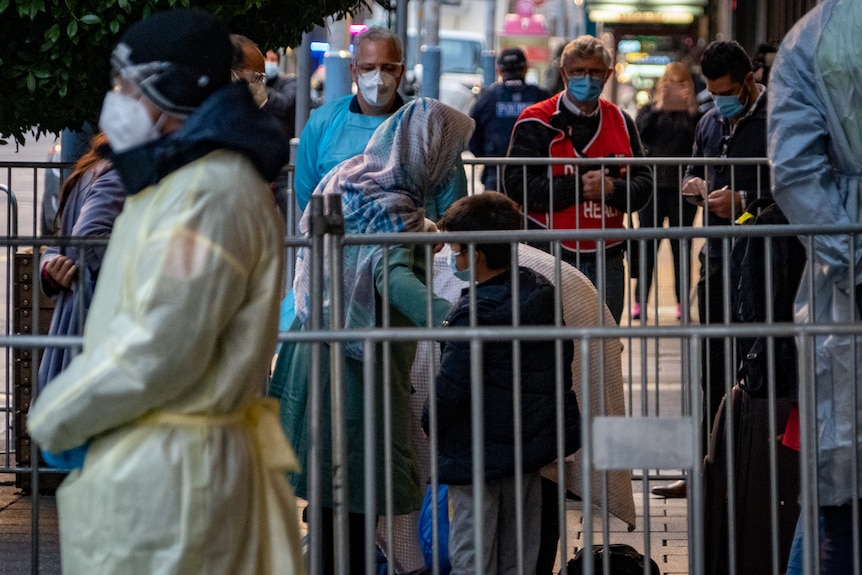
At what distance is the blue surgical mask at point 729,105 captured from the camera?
25.9 ft

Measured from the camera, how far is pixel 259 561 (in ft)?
10.7

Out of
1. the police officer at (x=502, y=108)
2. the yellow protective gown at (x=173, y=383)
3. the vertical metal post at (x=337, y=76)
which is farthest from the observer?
the vertical metal post at (x=337, y=76)

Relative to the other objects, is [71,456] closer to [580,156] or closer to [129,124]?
[129,124]

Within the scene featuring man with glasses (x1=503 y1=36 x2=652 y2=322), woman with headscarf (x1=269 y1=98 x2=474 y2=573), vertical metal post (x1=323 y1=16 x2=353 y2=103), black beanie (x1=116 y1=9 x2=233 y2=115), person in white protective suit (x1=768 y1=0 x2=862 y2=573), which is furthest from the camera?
vertical metal post (x1=323 y1=16 x2=353 y2=103)

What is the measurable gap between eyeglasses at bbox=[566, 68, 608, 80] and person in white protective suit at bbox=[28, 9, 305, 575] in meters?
5.01

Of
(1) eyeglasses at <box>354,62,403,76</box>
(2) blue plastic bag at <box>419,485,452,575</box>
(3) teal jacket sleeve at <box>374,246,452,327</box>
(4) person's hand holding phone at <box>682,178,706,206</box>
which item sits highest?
(1) eyeglasses at <box>354,62,403,76</box>

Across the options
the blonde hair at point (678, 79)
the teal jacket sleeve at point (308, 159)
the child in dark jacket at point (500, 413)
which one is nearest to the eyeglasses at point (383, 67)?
Answer: the teal jacket sleeve at point (308, 159)

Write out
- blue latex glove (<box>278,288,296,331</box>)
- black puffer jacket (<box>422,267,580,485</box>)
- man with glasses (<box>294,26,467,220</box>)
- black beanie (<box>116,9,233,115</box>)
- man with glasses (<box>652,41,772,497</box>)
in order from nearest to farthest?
black beanie (<box>116,9,233,115</box>) < black puffer jacket (<box>422,267,580,485</box>) < blue latex glove (<box>278,288,296,331</box>) < man with glasses (<box>294,26,467,220</box>) < man with glasses (<box>652,41,772,497</box>)

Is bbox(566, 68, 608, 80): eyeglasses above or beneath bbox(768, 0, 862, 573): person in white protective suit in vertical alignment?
above

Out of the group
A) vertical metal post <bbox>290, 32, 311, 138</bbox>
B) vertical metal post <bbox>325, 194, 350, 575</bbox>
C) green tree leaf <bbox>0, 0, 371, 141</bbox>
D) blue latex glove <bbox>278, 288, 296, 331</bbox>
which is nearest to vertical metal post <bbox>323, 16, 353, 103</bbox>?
vertical metal post <bbox>290, 32, 311, 138</bbox>

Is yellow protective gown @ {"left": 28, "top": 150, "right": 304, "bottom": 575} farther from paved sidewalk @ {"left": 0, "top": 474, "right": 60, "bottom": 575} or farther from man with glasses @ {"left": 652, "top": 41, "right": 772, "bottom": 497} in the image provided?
man with glasses @ {"left": 652, "top": 41, "right": 772, "bottom": 497}

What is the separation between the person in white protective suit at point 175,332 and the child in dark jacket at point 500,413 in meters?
1.56

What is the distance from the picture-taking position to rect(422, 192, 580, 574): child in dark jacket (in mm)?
4805

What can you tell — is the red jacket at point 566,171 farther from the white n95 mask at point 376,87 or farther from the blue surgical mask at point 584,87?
the white n95 mask at point 376,87
